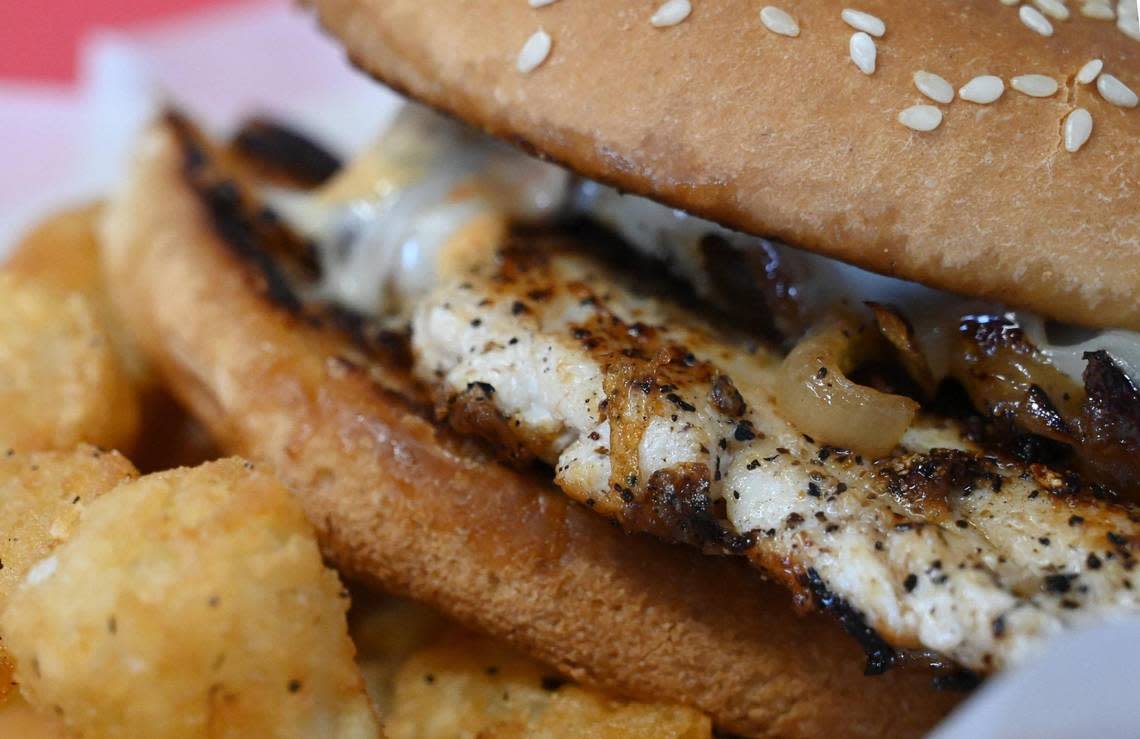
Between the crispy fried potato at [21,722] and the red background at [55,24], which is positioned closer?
the crispy fried potato at [21,722]

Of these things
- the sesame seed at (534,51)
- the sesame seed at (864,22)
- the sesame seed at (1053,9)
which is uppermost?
the sesame seed at (864,22)

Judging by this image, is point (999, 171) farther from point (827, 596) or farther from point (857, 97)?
point (827, 596)

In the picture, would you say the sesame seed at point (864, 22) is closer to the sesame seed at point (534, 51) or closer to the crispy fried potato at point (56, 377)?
the sesame seed at point (534, 51)

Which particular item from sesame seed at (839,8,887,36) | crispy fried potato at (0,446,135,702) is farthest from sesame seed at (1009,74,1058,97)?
crispy fried potato at (0,446,135,702)

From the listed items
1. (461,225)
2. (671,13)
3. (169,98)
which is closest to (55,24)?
(169,98)

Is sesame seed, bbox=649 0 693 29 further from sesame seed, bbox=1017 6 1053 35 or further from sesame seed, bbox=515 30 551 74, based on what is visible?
sesame seed, bbox=1017 6 1053 35

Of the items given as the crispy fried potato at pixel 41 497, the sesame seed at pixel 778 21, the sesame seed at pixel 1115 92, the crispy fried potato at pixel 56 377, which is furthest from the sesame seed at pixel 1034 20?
the crispy fried potato at pixel 56 377
